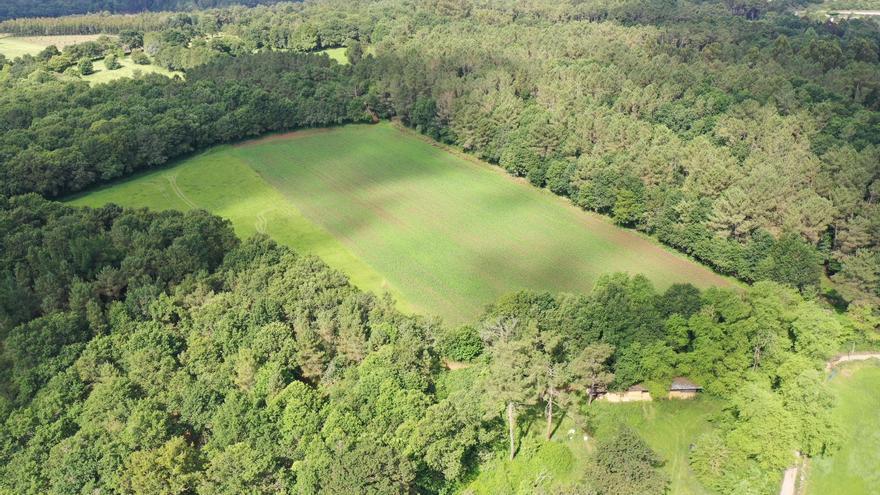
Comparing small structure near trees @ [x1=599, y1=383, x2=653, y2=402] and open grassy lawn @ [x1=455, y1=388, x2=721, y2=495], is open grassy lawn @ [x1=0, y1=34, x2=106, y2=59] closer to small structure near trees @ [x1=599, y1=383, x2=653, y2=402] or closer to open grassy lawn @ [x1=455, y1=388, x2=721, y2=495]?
Answer: open grassy lawn @ [x1=455, y1=388, x2=721, y2=495]

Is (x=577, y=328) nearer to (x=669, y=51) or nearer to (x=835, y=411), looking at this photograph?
(x=835, y=411)

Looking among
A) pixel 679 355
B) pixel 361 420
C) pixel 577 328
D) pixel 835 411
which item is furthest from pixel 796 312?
pixel 361 420

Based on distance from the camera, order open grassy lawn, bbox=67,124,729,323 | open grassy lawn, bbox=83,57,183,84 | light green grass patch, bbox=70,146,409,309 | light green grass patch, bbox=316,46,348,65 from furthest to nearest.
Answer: light green grass patch, bbox=316,46,348,65 < open grassy lawn, bbox=83,57,183,84 < light green grass patch, bbox=70,146,409,309 < open grassy lawn, bbox=67,124,729,323

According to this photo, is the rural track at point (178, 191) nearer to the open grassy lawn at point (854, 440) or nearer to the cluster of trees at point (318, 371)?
the cluster of trees at point (318, 371)

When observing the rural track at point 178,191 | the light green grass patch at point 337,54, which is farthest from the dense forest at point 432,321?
the light green grass patch at point 337,54

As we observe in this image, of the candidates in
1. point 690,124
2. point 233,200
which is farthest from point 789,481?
point 233,200

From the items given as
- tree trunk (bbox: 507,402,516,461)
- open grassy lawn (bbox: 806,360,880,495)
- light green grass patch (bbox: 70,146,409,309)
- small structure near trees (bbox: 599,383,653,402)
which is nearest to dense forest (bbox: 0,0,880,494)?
tree trunk (bbox: 507,402,516,461)
